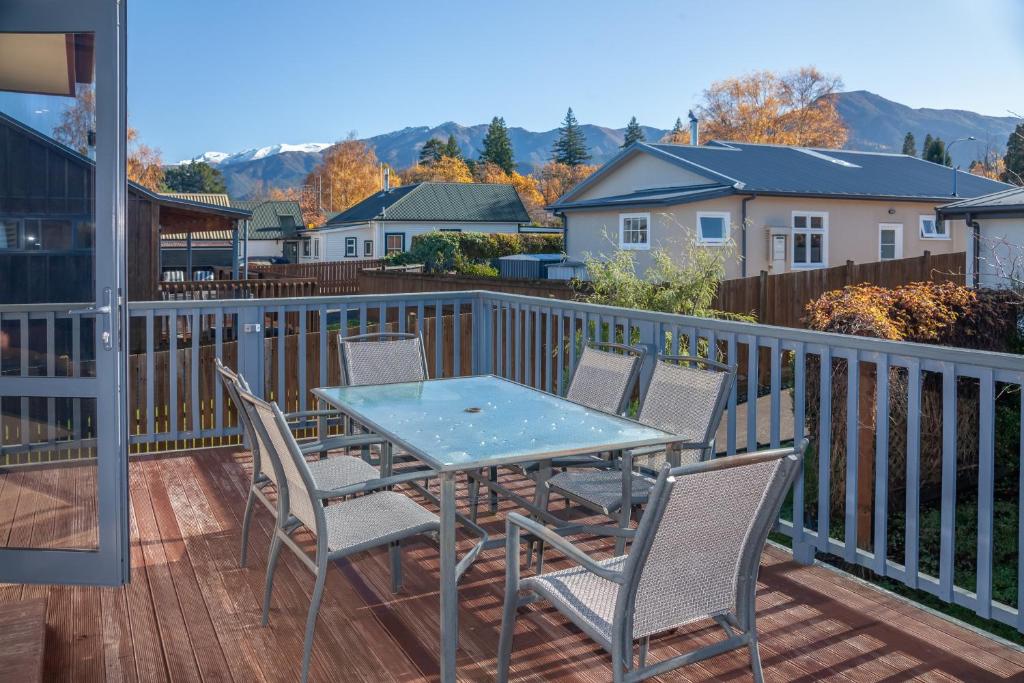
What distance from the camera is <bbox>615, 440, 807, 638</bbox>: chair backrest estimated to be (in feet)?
6.86

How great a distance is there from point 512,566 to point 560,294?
9747 mm

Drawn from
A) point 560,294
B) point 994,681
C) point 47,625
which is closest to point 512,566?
point 994,681

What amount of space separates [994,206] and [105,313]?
39.3ft

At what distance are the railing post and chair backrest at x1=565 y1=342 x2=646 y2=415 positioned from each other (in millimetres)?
2515

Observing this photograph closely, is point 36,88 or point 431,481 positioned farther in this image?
point 431,481

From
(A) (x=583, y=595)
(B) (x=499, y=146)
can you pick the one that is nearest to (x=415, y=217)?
(A) (x=583, y=595)

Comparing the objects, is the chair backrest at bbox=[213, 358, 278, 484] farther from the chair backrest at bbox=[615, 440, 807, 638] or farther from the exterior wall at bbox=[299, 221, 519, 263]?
the exterior wall at bbox=[299, 221, 519, 263]

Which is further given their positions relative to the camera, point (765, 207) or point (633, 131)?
point (633, 131)

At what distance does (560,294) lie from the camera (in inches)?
477

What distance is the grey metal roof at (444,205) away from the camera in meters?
35.1

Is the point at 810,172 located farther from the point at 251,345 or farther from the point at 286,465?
the point at 286,465

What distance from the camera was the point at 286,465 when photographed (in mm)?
2967

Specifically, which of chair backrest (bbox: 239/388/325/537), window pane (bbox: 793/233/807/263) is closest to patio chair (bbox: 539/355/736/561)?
chair backrest (bbox: 239/388/325/537)

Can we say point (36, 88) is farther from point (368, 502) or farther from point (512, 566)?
point (512, 566)
